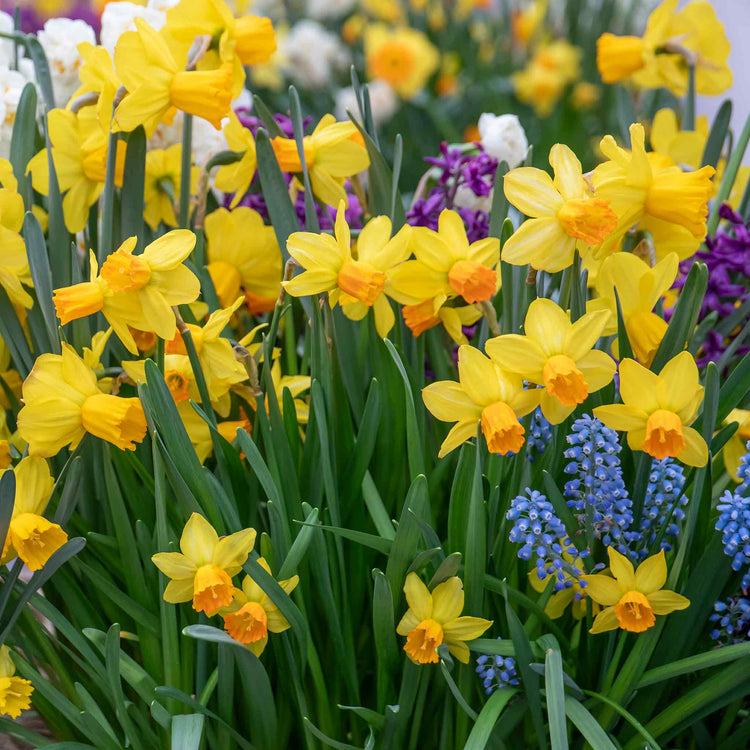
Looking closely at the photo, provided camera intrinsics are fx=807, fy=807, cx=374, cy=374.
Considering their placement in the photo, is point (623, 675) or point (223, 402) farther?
point (223, 402)

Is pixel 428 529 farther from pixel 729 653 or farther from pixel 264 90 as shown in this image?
pixel 264 90

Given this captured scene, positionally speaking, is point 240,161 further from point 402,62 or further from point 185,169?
point 402,62

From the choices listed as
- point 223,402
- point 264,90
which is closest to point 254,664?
point 223,402

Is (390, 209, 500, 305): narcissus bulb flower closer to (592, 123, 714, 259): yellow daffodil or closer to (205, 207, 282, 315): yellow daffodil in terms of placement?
(592, 123, 714, 259): yellow daffodil

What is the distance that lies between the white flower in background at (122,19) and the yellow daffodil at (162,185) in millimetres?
108

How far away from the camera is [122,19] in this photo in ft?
2.49

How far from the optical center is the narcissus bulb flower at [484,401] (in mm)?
461

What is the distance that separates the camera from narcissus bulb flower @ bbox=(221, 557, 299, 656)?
0.51m

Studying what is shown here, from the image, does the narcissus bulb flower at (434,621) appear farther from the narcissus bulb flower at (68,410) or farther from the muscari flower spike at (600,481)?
the narcissus bulb flower at (68,410)

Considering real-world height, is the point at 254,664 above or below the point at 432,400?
below

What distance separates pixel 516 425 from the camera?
0.46 meters

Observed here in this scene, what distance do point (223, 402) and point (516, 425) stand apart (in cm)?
26

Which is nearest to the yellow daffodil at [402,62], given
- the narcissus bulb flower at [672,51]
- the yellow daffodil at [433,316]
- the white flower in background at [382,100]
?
the white flower in background at [382,100]

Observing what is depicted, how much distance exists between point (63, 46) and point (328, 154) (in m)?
0.32
